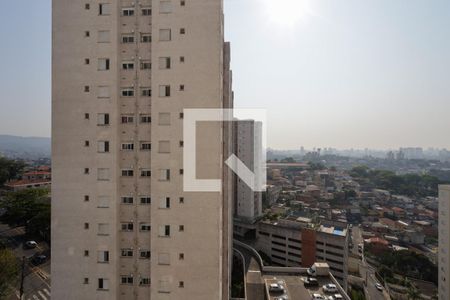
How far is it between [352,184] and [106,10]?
85.5 m

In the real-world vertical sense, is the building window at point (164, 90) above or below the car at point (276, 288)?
above

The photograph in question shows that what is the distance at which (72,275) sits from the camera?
380 inches

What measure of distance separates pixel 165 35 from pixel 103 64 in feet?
8.84

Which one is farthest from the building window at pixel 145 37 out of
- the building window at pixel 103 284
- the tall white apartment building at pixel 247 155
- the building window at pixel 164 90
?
the tall white apartment building at pixel 247 155

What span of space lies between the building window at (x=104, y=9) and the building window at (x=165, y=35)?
2.25 metres

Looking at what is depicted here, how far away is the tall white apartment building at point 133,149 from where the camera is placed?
9430mm

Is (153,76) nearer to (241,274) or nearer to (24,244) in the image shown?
(241,274)

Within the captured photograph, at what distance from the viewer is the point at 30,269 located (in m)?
22.0

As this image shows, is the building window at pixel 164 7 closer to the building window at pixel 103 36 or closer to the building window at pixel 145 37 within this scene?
the building window at pixel 145 37

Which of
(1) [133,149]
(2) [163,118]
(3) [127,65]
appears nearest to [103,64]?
(3) [127,65]

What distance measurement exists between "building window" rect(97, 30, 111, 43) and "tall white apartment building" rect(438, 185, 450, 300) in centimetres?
3084

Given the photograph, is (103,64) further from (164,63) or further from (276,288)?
(276,288)

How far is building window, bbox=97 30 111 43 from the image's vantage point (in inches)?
381

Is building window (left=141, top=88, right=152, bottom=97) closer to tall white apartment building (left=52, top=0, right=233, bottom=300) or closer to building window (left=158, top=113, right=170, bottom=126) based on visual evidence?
tall white apartment building (left=52, top=0, right=233, bottom=300)
